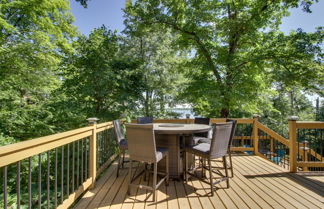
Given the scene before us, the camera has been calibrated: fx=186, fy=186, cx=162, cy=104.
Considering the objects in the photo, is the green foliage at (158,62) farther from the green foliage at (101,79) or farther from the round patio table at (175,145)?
the round patio table at (175,145)

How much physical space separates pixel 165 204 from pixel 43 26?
8.20 m

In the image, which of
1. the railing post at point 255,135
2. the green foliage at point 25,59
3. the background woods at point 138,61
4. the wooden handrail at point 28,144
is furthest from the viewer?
the green foliage at point 25,59

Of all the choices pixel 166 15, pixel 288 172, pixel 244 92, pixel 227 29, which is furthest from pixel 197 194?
pixel 166 15

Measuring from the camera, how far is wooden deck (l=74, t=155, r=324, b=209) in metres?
2.46

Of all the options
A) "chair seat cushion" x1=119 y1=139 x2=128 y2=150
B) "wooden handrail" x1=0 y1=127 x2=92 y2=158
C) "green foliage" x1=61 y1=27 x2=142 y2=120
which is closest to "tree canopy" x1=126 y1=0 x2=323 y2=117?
"green foliage" x1=61 y1=27 x2=142 y2=120

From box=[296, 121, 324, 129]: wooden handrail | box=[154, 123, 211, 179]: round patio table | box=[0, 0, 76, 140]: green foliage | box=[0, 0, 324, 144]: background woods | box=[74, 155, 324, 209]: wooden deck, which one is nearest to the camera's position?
box=[74, 155, 324, 209]: wooden deck

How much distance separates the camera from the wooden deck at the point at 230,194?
8.07ft

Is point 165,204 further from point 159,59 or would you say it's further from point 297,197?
point 159,59

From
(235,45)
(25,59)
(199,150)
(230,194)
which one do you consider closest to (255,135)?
(230,194)

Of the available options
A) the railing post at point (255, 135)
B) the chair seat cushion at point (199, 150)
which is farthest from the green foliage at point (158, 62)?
the chair seat cushion at point (199, 150)

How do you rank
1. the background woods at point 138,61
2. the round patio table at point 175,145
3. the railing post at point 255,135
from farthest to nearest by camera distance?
the background woods at point 138,61, the railing post at point 255,135, the round patio table at point 175,145

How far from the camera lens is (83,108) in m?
6.57

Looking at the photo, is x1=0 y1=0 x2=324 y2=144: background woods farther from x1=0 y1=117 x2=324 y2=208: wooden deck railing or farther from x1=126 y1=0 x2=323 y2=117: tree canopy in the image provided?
x1=0 y1=117 x2=324 y2=208: wooden deck railing

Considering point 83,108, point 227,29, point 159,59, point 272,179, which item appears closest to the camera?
point 272,179
